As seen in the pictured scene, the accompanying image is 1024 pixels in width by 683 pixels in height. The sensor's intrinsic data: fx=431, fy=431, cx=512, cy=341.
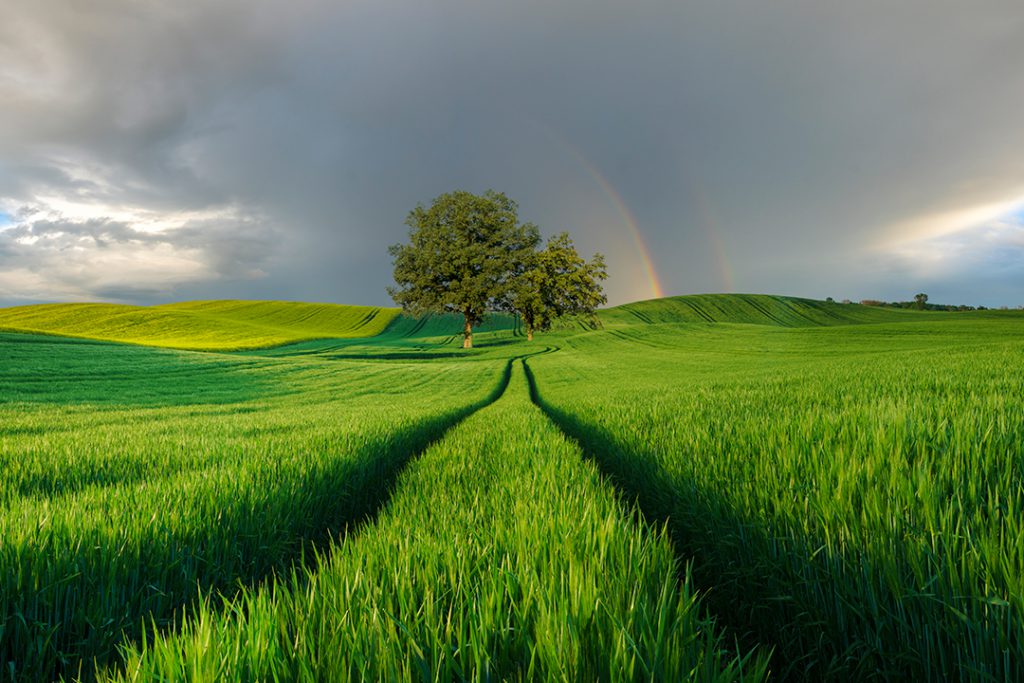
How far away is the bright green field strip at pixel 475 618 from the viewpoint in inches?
45.0

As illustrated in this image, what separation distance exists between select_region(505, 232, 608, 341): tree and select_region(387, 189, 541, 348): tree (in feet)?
4.61

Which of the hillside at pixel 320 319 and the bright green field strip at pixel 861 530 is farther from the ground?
the hillside at pixel 320 319

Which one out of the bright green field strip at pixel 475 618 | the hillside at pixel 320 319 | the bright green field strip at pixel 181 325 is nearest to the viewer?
the bright green field strip at pixel 475 618

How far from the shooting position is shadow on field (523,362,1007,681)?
132 centimetres

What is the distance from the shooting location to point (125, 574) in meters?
2.33

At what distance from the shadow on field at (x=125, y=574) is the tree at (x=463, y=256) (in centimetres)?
4326

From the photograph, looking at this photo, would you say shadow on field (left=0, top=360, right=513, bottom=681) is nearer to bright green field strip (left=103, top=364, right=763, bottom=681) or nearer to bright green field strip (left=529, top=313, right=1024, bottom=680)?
bright green field strip (left=103, top=364, right=763, bottom=681)

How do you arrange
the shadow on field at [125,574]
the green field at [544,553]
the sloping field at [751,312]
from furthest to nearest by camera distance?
the sloping field at [751,312]
the shadow on field at [125,574]
the green field at [544,553]

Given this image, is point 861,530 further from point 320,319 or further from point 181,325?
point 320,319

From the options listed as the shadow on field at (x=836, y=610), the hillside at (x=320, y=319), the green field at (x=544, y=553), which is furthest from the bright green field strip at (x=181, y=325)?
the shadow on field at (x=836, y=610)

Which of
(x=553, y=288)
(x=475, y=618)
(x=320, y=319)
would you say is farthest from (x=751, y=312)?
(x=475, y=618)

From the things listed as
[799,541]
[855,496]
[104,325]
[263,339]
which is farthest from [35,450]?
[104,325]

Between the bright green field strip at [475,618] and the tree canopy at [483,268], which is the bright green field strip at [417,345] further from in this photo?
the bright green field strip at [475,618]

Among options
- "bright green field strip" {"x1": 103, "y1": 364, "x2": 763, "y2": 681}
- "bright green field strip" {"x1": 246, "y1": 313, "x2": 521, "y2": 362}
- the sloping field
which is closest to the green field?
"bright green field strip" {"x1": 103, "y1": 364, "x2": 763, "y2": 681}
